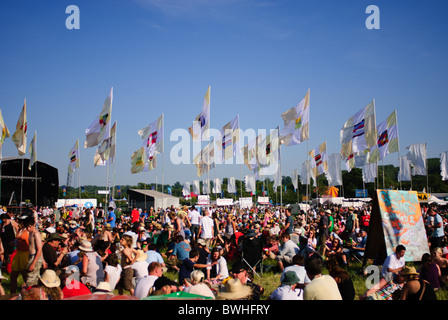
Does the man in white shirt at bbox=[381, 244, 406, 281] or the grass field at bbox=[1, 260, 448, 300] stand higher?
the man in white shirt at bbox=[381, 244, 406, 281]

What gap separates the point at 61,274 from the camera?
8.61 m

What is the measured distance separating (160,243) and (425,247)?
8.56 metres

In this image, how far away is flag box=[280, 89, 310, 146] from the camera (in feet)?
63.1

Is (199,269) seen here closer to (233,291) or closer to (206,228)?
(233,291)

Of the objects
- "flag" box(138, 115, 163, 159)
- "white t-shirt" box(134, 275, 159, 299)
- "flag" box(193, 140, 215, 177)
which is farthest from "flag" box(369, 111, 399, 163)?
"white t-shirt" box(134, 275, 159, 299)

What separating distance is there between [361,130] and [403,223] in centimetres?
987

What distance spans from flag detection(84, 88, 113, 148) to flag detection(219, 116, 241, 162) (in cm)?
744

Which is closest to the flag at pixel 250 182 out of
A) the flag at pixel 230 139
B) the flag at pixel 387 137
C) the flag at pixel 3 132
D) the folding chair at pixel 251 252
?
the flag at pixel 230 139

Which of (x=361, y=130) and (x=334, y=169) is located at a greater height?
(x=361, y=130)

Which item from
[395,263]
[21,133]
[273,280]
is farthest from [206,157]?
[395,263]

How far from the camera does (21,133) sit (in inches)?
936

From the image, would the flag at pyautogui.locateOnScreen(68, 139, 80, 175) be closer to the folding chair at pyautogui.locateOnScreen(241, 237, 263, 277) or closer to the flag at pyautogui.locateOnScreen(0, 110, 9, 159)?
the flag at pyautogui.locateOnScreen(0, 110, 9, 159)

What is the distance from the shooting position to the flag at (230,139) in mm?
24250
